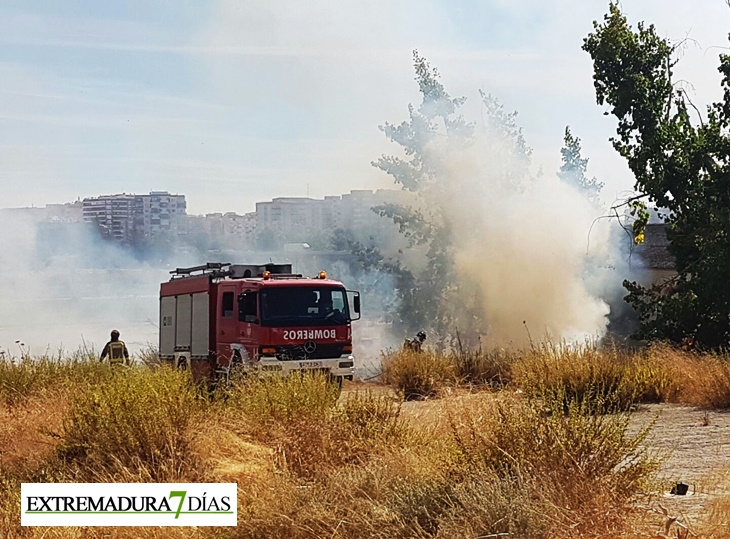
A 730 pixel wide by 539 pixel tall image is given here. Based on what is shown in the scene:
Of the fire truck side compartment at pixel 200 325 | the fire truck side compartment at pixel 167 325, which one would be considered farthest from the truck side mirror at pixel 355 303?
the fire truck side compartment at pixel 167 325

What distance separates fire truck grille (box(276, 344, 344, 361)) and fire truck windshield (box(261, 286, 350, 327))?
49 centimetres

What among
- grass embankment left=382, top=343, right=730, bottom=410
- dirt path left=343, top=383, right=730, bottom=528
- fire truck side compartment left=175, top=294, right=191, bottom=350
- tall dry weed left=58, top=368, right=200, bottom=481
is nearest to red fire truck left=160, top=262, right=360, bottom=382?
fire truck side compartment left=175, top=294, right=191, bottom=350

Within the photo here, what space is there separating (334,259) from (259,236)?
572 cm

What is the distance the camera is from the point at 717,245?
23781mm

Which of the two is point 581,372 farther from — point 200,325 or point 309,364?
point 200,325

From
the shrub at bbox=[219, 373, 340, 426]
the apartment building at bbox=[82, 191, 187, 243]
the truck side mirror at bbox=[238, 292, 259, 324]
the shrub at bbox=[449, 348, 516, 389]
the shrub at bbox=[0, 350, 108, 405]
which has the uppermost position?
the apartment building at bbox=[82, 191, 187, 243]

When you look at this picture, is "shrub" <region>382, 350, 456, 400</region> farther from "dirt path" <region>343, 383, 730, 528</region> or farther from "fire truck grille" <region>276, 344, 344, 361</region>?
"dirt path" <region>343, 383, 730, 528</region>

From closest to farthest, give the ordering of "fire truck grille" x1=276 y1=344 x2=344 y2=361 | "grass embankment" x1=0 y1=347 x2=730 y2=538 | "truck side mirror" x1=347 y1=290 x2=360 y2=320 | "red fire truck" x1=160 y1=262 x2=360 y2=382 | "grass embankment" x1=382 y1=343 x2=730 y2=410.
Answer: "grass embankment" x1=0 y1=347 x2=730 y2=538
"grass embankment" x1=382 y1=343 x2=730 y2=410
"fire truck grille" x1=276 y1=344 x2=344 y2=361
"red fire truck" x1=160 y1=262 x2=360 y2=382
"truck side mirror" x1=347 y1=290 x2=360 y2=320

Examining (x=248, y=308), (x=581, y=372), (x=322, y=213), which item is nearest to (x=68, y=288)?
(x=322, y=213)

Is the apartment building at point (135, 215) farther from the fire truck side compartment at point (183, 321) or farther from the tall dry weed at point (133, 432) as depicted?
the tall dry weed at point (133, 432)

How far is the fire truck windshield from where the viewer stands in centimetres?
1994

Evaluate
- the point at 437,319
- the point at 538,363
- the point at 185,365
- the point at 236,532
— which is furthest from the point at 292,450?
the point at 437,319

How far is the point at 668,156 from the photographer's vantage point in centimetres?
2525

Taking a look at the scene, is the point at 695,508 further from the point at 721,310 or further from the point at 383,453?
the point at 721,310
